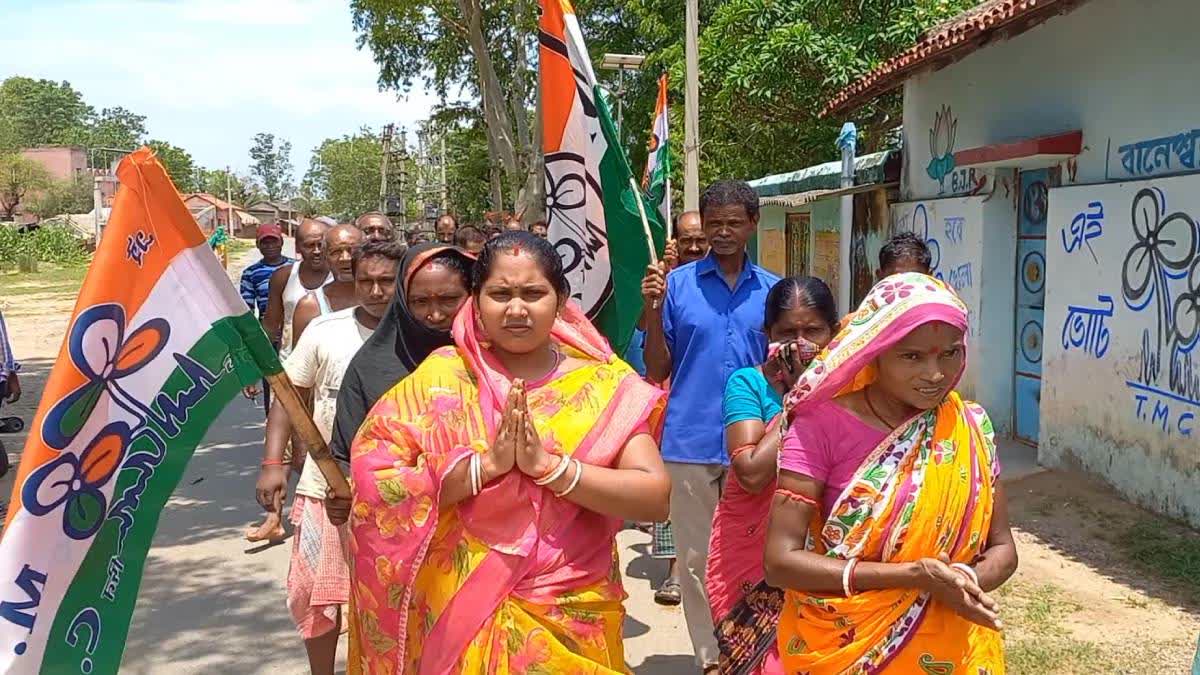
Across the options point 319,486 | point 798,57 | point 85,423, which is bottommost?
point 319,486

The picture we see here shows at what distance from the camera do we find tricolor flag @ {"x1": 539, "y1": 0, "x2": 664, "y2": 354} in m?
4.61

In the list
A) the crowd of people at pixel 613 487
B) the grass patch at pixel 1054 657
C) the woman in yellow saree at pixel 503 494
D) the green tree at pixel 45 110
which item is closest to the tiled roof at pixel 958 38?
the grass patch at pixel 1054 657

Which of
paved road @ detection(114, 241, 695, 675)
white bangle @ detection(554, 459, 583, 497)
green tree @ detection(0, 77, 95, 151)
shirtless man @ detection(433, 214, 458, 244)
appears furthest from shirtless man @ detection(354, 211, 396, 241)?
green tree @ detection(0, 77, 95, 151)

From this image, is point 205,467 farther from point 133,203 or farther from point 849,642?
point 849,642

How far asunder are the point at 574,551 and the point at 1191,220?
16.7ft

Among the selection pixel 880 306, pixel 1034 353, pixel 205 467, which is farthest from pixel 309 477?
pixel 1034 353

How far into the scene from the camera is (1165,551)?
5.52m

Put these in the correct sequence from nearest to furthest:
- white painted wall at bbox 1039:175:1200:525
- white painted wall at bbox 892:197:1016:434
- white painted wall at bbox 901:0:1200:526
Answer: white painted wall at bbox 1039:175:1200:525
white painted wall at bbox 901:0:1200:526
white painted wall at bbox 892:197:1016:434

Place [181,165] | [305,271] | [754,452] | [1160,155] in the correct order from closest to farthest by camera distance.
→ [754,452] → [305,271] → [1160,155] → [181,165]

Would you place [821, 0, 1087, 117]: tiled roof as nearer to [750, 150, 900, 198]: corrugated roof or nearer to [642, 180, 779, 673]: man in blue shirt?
[750, 150, 900, 198]: corrugated roof

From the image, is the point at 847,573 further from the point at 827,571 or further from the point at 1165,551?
the point at 1165,551

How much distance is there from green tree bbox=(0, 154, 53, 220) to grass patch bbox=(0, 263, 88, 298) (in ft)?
74.7

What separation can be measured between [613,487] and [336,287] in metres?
3.06

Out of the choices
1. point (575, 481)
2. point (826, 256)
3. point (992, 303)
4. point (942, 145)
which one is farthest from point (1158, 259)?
point (826, 256)
